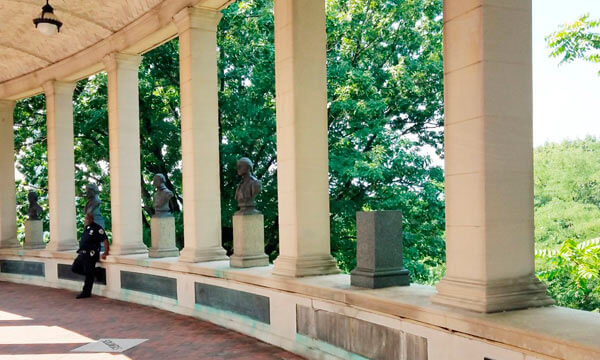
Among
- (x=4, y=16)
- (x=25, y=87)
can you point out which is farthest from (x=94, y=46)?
(x=25, y=87)

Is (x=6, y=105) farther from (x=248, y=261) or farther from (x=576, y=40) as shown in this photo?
(x=576, y=40)

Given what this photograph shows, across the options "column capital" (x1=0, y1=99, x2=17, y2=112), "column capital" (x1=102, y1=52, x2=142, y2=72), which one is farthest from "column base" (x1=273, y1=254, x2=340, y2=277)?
"column capital" (x1=0, y1=99, x2=17, y2=112)

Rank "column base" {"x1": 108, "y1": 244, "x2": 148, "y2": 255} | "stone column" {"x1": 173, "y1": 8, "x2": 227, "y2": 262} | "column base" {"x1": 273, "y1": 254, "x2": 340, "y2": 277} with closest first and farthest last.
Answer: "column base" {"x1": 273, "y1": 254, "x2": 340, "y2": 277} < "stone column" {"x1": 173, "y1": 8, "x2": 227, "y2": 262} < "column base" {"x1": 108, "y1": 244, "x2": 148, "y2": 255}

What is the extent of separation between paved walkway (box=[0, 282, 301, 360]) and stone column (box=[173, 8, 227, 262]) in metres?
2.36

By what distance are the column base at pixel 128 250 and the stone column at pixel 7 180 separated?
1001 cm

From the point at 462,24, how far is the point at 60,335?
1252 cm

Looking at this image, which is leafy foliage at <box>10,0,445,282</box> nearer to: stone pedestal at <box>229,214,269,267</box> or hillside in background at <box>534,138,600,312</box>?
stone pedestal at <box>229,214,269,267</box>

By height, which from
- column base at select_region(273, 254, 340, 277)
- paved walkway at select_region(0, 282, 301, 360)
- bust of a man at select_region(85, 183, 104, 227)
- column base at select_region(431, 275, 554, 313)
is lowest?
paved walkway at select_region(0, 282, 301, 360)

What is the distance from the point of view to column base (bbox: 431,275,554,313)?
308 inches

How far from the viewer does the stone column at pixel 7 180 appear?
1110 inches

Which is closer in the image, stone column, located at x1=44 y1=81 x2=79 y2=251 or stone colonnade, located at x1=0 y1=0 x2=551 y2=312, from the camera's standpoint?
stone colonnade, located at x1=0 y1=0 x2=551 y2=312

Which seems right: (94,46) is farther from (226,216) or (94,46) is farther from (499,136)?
(499,136)

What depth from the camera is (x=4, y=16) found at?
68.5ft

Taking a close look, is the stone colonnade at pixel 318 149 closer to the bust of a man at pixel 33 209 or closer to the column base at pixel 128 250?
the column base at pixel 128 250
